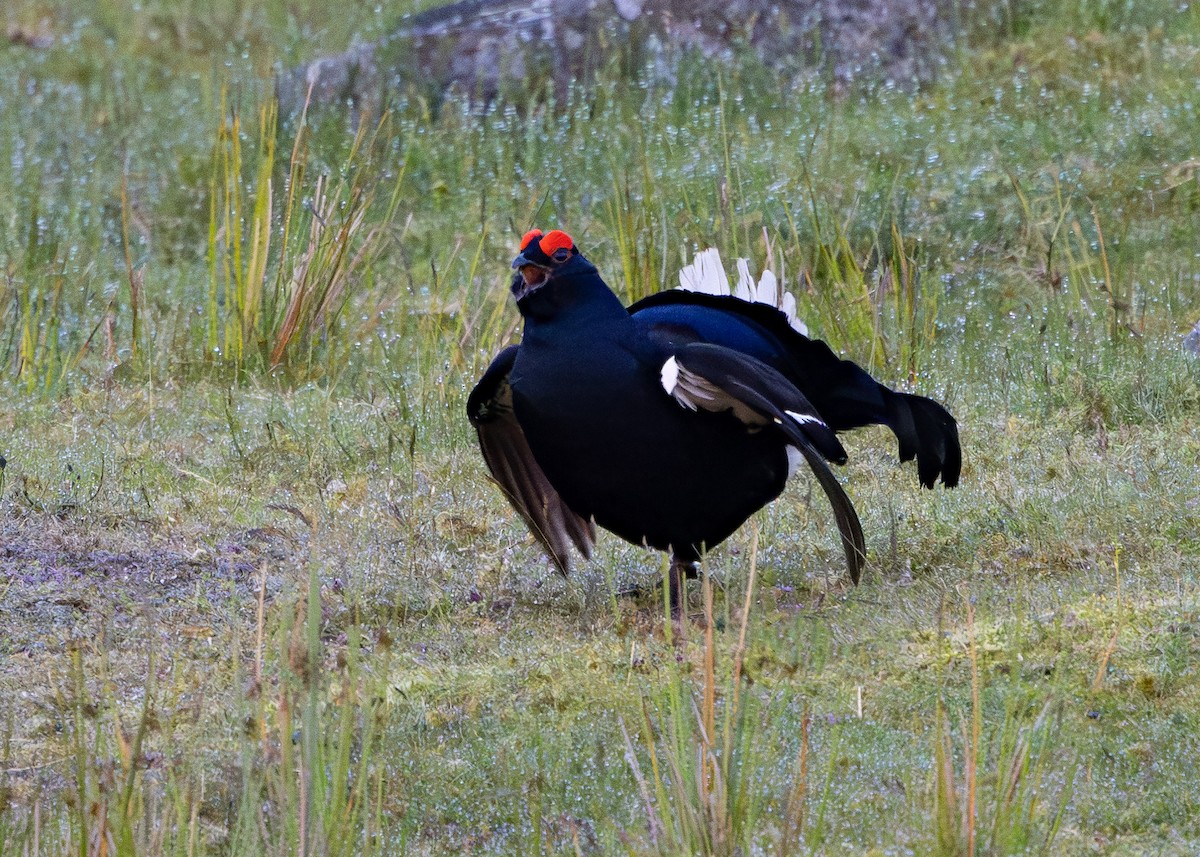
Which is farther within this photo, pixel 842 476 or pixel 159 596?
pixel 842 476

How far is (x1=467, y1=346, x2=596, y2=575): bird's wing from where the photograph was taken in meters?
4.59

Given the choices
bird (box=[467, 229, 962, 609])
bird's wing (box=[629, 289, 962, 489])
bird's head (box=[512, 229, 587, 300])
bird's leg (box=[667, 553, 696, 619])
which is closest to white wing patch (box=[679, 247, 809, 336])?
bird's wing (box=[629, 289, 962, 489])

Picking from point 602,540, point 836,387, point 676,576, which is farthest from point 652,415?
point 602,540

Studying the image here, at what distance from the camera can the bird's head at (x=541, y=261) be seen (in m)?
4.08

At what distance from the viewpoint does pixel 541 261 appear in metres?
4.08

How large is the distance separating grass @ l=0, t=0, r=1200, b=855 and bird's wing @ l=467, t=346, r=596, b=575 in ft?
0.37

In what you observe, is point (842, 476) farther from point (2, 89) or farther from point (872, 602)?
point (2, 89)

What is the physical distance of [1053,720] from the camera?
10.8 feet

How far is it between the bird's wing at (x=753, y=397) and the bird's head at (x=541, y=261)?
0.34 meters

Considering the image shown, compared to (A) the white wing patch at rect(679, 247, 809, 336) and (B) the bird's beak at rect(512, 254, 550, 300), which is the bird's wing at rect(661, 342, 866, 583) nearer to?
(B) the bird's beak at rect(512, 254, 550, 300)

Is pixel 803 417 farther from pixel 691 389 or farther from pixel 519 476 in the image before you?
pixel 519 476

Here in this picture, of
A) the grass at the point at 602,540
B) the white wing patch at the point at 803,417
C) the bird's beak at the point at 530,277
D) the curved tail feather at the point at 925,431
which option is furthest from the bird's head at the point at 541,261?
the curved tail feather at the point at 925,431

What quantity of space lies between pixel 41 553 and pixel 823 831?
8.58 feet

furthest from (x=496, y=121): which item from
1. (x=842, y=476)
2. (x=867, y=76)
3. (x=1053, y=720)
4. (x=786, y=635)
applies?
(x=1053, y=720)
